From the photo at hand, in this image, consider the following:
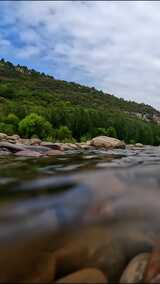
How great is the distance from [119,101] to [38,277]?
376 ft

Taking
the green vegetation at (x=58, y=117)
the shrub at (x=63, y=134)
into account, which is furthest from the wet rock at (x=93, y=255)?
the shrub at (x=63, y=134)

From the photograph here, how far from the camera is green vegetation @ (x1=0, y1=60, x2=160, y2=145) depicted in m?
41.6

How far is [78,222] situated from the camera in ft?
13.7

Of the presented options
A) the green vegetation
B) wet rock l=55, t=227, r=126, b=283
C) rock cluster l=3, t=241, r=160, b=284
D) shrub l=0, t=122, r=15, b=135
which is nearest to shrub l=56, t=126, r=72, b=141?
the green vegetation

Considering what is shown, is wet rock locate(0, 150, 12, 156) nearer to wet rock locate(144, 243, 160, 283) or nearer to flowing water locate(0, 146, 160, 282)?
flowing water locate(0, 146, 160, 282)

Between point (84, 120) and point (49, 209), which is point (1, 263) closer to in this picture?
point (49, 209)

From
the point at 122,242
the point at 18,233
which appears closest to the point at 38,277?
the point at 18,233

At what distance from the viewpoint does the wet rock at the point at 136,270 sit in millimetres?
3252

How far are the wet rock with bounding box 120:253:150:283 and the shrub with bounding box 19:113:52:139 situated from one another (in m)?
36.3

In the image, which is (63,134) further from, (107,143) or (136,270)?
(136,270)

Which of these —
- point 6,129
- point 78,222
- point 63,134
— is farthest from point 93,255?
point 63,134

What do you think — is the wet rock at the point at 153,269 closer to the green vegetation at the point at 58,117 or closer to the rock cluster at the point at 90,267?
the rock cluster at the point at 90,267

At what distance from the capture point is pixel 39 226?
3955 mm

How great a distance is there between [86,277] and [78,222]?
1.01 m
